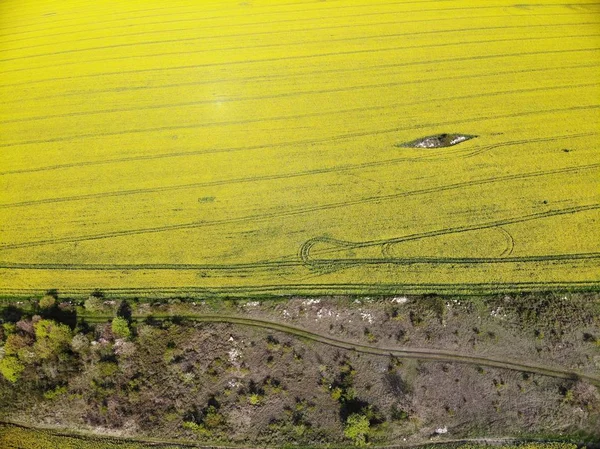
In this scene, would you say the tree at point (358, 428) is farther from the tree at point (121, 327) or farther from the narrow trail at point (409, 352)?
the tree at point (121, 327)

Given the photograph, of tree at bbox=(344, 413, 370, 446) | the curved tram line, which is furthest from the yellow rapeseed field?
tree at bbox=(344, 413, 370, 446)

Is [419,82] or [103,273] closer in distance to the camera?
[103,273]

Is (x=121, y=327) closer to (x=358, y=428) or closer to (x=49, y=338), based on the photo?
(x=49, y=338)

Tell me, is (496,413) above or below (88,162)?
below

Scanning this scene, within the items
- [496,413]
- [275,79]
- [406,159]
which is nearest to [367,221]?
[406,159]

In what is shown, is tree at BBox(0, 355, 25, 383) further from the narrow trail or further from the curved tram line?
the curved tram line

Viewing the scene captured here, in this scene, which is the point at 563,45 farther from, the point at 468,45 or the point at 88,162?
the point at 88,162

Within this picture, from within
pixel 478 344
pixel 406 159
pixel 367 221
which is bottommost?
pixel 478 344
